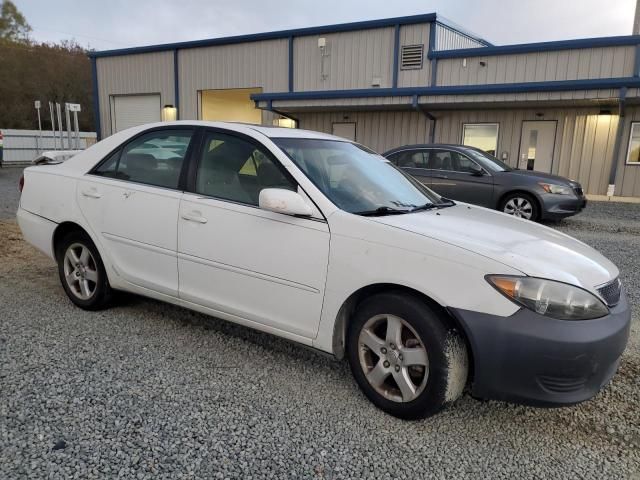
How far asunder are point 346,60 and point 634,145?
1001 centimetres

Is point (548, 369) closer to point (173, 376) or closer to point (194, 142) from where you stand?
point (173, 376)

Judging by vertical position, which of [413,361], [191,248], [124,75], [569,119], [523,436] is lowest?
[523,436]

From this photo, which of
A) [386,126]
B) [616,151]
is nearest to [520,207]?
[616,151]

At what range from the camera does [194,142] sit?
3619 mm

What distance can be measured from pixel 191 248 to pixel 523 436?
231 centimetres

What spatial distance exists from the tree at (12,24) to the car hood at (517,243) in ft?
172

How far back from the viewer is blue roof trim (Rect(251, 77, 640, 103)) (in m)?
12.3

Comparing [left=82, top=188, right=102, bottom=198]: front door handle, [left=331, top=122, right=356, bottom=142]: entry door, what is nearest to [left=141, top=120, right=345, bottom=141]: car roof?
[left=82, top=188, right=102, bottom=198]: front door handle

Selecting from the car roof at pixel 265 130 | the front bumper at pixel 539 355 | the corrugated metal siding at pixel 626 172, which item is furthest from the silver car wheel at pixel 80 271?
the corrugated metal siding at pixel 626 172

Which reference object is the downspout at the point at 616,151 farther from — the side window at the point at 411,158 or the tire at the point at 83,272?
the tire at the point at 83,272

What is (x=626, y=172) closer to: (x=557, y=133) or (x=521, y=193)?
(x=557, y=133)

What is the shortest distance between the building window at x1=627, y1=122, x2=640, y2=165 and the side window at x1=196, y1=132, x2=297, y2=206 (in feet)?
47.1

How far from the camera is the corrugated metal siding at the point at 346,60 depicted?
18.1 m

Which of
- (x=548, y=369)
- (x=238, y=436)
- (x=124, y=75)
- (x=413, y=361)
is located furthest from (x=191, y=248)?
(x=124, y=75)
